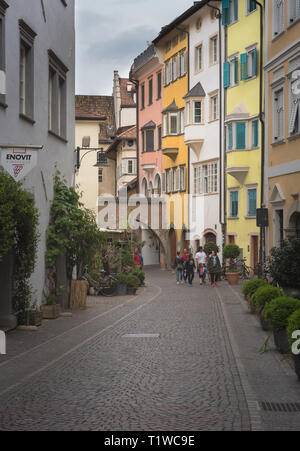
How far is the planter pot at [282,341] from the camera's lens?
12.6 meters

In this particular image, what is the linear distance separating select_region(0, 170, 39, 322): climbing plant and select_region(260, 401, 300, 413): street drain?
6156 millimetres

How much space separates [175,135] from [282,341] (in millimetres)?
40460

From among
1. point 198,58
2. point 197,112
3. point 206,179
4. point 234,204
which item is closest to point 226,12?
Result: point 198,58

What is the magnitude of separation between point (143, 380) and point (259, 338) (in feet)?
18.0

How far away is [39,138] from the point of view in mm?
19812

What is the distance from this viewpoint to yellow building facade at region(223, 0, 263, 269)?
39750 millimetres

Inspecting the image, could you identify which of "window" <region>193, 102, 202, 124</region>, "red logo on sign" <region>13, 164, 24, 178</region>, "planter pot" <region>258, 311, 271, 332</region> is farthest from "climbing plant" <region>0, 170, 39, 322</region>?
"window" <region>193, 102, 202, 124</region>

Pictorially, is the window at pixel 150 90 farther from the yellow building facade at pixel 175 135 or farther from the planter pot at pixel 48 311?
the planter pot at pixel 48 311

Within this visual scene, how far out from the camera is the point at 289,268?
17328 millimetres

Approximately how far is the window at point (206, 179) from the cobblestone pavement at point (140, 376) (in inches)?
1033

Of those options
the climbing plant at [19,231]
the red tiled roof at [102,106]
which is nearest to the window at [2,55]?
the climbing plant at [19,231]

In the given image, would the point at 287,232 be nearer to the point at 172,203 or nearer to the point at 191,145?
the point at 191,145

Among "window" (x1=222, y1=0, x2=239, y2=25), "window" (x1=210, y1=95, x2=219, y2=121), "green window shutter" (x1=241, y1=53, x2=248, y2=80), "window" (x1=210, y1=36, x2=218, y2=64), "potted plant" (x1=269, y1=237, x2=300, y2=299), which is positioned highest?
"window" (x1=222, y1=0, x2=239, y2=25)

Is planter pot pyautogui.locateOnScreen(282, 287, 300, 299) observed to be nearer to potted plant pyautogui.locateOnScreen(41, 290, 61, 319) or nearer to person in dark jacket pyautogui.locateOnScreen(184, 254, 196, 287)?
potted plant pyautogui.locateOnScreen(41, 290, 61, 319)
